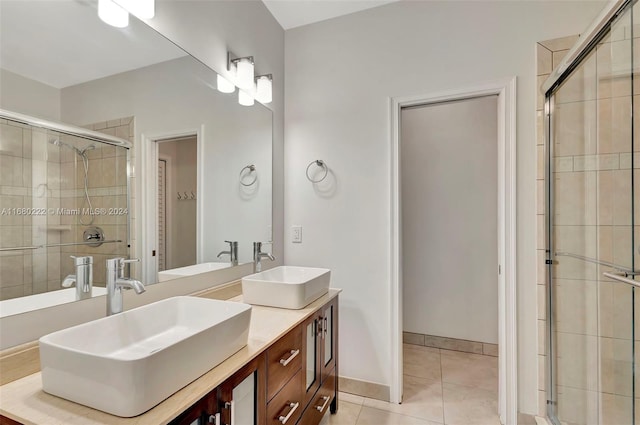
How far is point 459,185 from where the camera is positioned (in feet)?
9.27

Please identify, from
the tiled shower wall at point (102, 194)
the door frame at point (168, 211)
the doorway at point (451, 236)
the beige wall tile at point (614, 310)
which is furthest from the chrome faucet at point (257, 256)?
the beige wall tile at point (614, 310)

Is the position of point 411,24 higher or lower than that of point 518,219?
higher

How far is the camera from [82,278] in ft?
3.43

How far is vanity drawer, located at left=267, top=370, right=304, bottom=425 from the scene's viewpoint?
1.16 meters

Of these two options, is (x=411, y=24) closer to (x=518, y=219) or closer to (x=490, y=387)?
(x=518, y=219)

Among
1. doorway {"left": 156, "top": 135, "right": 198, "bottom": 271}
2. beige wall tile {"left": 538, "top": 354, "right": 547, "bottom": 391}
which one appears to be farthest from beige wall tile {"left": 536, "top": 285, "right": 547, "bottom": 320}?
doorway {"left": 156, "top": 135, "right": 198, "bottom": 271}

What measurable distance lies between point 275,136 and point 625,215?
2.01 metres

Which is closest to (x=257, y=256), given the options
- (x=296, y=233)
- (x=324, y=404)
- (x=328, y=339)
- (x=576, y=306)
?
(x=296, y=233)

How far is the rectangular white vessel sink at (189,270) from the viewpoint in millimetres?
1378

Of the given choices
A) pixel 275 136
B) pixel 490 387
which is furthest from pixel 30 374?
pixel 490 387

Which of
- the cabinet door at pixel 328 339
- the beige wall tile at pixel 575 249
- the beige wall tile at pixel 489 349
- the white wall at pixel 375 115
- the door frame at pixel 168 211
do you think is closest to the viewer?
the door frame at pixel 168 211

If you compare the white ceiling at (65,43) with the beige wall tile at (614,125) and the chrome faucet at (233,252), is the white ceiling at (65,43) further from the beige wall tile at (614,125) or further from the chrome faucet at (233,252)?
the beige wall tile at (614,125)

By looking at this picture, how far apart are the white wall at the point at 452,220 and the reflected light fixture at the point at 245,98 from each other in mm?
1634

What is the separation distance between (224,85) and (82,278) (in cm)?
123
